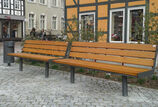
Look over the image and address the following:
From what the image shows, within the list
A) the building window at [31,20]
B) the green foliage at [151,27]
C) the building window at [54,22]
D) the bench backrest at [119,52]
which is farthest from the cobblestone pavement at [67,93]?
the building window at [54,22]

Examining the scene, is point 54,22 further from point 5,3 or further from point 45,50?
point 45,50

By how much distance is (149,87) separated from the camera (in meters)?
5.36

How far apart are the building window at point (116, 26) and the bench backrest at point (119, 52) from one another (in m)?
5.90

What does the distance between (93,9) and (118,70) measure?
8.49m

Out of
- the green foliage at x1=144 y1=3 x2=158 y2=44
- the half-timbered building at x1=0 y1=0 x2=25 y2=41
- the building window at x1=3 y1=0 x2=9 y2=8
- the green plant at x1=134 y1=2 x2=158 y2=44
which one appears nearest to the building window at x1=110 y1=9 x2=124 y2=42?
the green plant at x1=134 y1=2 x2=158 y2=44

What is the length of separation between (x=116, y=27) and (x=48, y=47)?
225 inches

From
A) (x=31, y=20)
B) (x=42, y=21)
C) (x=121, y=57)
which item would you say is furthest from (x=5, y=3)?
(x=121, y=57)

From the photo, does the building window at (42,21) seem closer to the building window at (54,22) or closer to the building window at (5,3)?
the building window at (54,22)

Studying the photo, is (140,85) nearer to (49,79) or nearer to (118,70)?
(118,70)

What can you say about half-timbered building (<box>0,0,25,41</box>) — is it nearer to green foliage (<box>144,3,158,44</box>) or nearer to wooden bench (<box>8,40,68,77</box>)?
wooden bench (<box>8,40,68,77</box>)

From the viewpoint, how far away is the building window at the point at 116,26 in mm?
11622

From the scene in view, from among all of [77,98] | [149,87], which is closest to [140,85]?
[149,87]

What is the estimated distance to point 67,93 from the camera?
15.5 ft

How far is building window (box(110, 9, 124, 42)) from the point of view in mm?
11622
